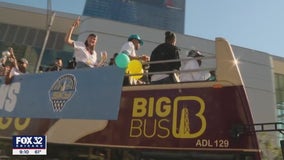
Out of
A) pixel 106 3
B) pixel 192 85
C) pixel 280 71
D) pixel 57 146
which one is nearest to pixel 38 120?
pixel 57 146

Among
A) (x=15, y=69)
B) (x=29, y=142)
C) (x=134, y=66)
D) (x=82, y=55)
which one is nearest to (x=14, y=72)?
(x=15, y=69)

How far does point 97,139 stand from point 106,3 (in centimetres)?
17099

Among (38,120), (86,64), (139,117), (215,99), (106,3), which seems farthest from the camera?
(106,3)

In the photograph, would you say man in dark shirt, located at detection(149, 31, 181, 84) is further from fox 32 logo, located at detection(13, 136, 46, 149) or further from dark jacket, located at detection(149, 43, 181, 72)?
fox 32 logo, located at detection(13, 136, 46, 149)

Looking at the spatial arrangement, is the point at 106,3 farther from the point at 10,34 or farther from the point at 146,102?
the point at 146,102

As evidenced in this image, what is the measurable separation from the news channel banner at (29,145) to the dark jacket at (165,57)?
6.60 ft

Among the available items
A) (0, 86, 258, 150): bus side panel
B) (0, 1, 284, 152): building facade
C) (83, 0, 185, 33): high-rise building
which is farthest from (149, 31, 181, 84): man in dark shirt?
(83, 0, 185, 33): high-rise building

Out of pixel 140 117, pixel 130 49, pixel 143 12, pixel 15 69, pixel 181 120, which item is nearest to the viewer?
pixel 181 120

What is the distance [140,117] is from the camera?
520 centimetres

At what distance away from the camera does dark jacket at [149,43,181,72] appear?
223 inches

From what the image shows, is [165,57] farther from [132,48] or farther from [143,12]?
[143,12]

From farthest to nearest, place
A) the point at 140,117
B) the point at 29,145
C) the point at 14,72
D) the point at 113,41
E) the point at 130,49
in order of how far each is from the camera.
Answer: the point at 113,41 < the point at 14,72 < the point at 130,49 < the point at 29,145 < the point at 140,117

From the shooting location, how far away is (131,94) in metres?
5.41

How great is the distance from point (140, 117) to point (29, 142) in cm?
207
